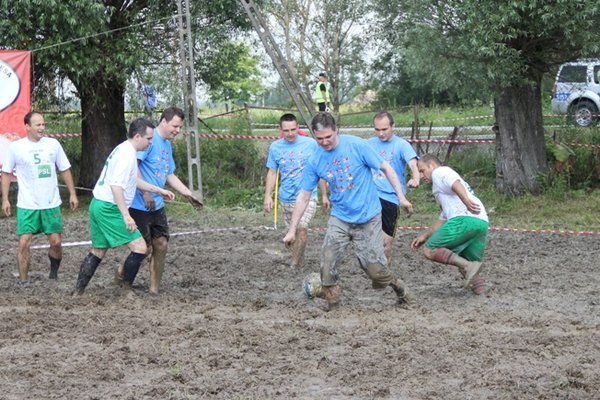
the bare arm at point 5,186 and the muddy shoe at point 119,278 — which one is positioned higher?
the bare arm at point 5,186

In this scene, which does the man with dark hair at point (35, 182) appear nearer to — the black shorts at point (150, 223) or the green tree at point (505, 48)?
the black shorts at point (150, 223)

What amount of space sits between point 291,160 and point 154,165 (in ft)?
7.17

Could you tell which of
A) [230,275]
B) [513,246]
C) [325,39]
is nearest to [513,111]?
[513,246]

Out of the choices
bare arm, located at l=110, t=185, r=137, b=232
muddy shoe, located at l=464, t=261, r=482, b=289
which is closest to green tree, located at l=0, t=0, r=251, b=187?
bare arm, located at l=110, t=185, r=137, b=232

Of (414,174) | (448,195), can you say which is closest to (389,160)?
(414,174)

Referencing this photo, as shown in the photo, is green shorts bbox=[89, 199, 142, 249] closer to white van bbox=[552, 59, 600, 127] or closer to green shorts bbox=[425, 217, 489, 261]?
green shorts bbox=[425, 217, 489, 261]

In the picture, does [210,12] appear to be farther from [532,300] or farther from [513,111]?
[532,300]

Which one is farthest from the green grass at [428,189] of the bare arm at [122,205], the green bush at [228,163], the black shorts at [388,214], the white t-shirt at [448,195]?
the bare arm at [122,205]

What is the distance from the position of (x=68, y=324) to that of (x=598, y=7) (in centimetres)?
1027

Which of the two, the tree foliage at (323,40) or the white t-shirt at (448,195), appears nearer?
the white t-shirt at (448,195)

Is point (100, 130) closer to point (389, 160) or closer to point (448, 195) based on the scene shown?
point (389, 160)

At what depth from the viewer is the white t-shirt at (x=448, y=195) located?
9.64m

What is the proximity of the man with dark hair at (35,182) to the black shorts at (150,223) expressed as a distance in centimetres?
127

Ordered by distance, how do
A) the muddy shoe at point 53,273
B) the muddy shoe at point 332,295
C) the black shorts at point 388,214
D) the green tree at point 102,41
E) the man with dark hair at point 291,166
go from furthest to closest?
the green tree at point 102,41 < the man with dark hair at point 291,166 < the muddy shoe at point 53,273 < the black shorts at point 388,214 < the muddy shoe at point 332,295
